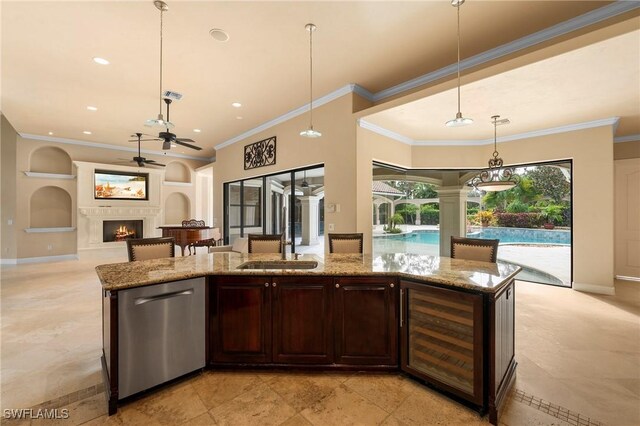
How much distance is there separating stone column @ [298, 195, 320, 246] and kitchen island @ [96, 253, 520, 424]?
Answer: 301cm

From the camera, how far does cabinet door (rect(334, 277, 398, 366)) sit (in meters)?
2.34

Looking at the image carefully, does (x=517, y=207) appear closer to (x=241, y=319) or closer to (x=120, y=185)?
(x=241, y=319)

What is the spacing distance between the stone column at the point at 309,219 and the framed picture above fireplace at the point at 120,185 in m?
6.11

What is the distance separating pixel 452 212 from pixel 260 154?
15.2 ft

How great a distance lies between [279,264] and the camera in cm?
281

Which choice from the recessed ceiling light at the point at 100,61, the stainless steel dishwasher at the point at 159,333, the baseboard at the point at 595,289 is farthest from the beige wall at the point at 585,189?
the recessed ceiling light at the point at 100,61

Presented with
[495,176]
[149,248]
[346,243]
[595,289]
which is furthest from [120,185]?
[595,289]

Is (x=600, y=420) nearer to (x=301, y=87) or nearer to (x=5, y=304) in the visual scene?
(x=301, y=87)

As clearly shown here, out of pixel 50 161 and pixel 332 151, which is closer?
pixel 332 151

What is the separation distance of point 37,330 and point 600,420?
5.45 metres

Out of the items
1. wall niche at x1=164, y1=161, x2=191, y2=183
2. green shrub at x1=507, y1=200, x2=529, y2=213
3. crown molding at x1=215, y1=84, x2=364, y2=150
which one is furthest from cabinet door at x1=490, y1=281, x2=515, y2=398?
wall niche at x1=164, y1=161, x2=191, y2=183

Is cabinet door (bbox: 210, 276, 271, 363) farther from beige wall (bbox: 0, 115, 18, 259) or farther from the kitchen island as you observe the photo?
beige wall (bbox: 0, 115, 18, 259)

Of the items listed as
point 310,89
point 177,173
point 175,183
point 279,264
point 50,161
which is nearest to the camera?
point 279,264

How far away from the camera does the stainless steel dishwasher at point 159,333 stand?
2.00 metres
